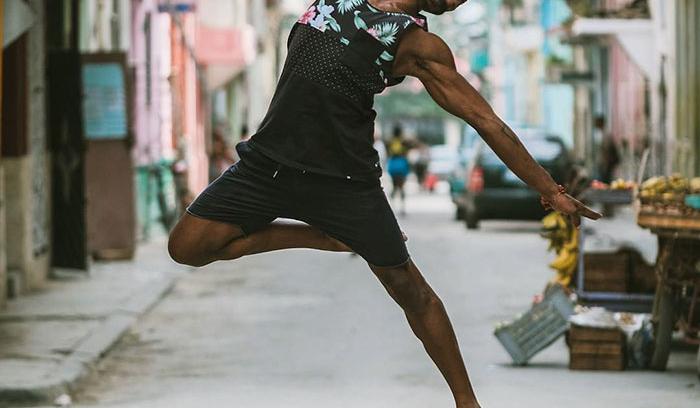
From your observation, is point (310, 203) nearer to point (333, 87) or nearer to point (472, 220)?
point (333, 87)

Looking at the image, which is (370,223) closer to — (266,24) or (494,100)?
(266,24)

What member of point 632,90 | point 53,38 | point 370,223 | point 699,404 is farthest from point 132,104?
point 632,90

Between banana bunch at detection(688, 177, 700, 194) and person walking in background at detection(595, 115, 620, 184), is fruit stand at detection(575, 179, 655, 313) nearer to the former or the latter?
banana bunch at detection(688, 177, 700, 194)

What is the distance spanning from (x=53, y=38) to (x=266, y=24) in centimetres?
4390

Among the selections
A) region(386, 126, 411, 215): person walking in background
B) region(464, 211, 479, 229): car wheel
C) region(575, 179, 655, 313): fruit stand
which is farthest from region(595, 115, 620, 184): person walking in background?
region(575, 179, 655, 313): fruit stand

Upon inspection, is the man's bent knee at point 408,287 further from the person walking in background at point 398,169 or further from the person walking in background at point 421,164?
the person walking in background at point 421,164

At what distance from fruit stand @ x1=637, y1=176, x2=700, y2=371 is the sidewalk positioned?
3484mm

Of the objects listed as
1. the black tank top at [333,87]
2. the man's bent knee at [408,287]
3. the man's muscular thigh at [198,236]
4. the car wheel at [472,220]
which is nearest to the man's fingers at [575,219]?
Result: the man's bent knee at [408,287]

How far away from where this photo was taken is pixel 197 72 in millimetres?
40688

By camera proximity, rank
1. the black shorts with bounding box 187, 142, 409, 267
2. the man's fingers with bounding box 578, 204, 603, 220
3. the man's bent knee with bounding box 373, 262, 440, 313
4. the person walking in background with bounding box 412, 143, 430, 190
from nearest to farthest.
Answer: the man's fingers with bounding box 578, 204, 603, 220
the black shorts with bounding box 187, 142, 409, 267
the man's bent knee with bounding box 373, 262, 440, 313
the person walking in background with bounding box 412, 143, 430, 190

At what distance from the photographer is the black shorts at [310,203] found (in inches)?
282

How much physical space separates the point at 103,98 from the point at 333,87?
14.0 metres

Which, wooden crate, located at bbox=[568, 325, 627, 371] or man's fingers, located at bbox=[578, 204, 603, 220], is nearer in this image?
man's fingers, located at bbox=[578, 204, 603, 220]

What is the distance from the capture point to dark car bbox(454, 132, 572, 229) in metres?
28.5
